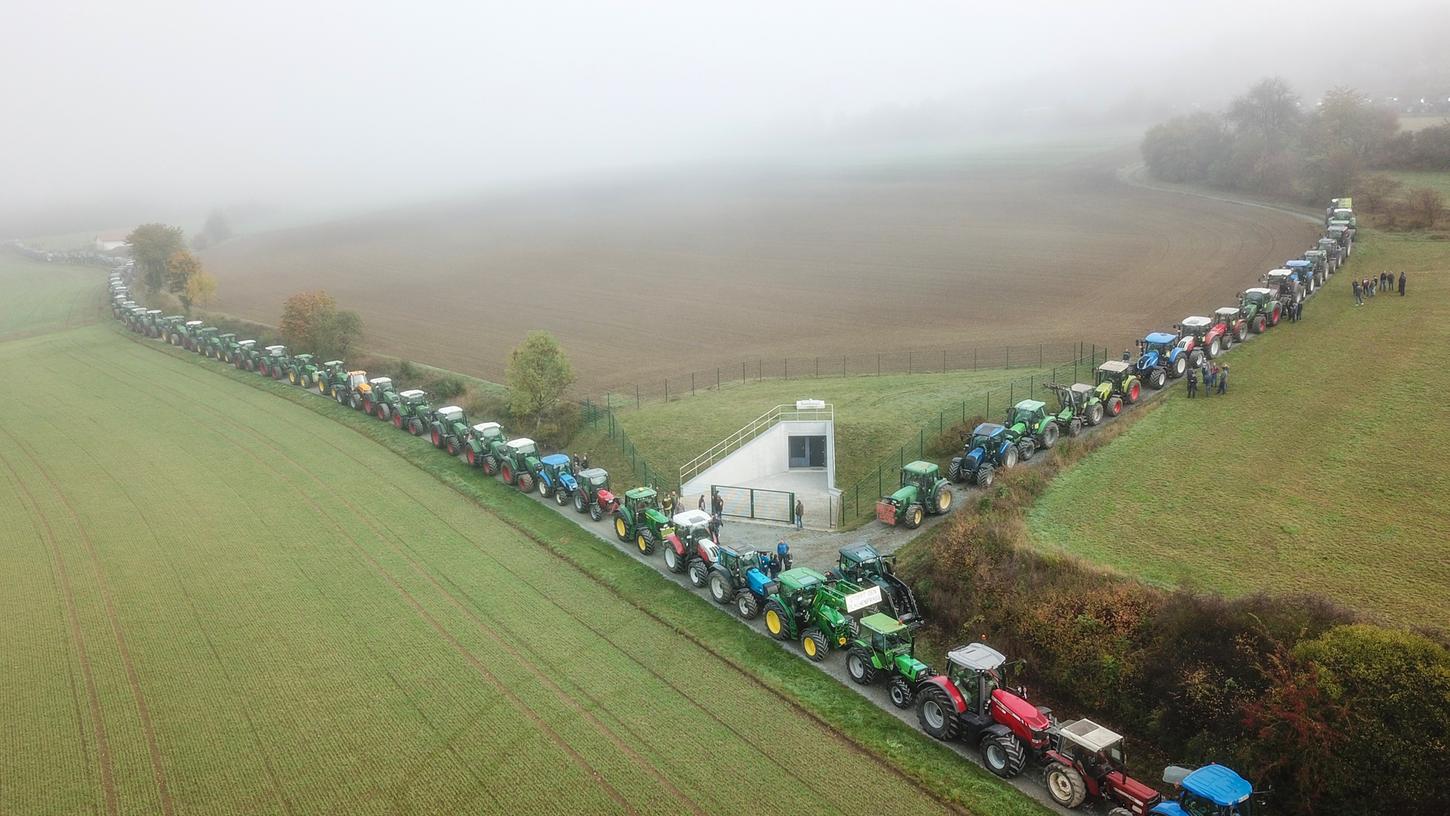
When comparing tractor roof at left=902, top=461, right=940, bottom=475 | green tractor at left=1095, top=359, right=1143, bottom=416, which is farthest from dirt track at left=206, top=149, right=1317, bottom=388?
tractor roof at left=902, top=461, right=940, bottom=475

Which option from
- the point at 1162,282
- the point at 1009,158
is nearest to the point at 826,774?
the point at 1162,282

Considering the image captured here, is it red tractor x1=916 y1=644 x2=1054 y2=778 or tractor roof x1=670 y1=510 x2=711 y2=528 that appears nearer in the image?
red tractor x1=916 y1=644 x2=1054 y2=778

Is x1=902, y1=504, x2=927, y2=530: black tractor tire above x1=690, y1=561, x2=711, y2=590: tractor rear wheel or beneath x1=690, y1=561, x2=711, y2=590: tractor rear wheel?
above

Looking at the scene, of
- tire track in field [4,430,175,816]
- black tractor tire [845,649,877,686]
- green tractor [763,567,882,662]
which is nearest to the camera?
tire track in field [4,430,175,816]

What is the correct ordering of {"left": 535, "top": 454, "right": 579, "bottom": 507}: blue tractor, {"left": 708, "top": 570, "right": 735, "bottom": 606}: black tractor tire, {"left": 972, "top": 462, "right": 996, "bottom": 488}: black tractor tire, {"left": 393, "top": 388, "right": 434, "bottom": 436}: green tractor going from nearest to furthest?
{"left": 708, "top": 570, "right": 735, "bottom": 606}: black tractor tire
{"left": 972, "top": 462, "right": 996, "bottom": 488}: black tractor tire
{"left": 535, "top": 454, "right": 579, "bottom": 507}: blue tractor
{"left": 393, "top": 388, "right": 434, "bottom": 436}: green tractor

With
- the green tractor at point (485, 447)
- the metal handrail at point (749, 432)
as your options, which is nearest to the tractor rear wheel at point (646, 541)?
the metal handrail at point (749, 432)

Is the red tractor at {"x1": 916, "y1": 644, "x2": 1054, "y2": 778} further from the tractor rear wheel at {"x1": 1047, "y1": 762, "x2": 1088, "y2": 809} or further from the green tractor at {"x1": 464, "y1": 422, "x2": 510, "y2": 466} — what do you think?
the green tractor at {"x1": 464, "y1": 422, "x2": 510, "y2": 466}

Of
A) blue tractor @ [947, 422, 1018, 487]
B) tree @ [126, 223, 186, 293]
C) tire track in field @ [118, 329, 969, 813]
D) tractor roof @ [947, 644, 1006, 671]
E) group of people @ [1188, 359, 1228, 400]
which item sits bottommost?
tire track in field @ [118, 329, 969, 813]
